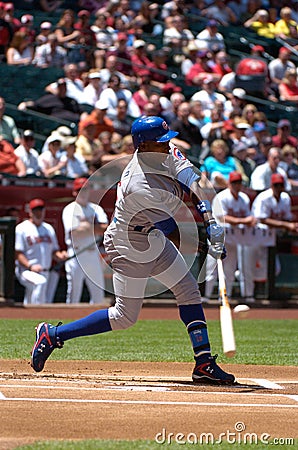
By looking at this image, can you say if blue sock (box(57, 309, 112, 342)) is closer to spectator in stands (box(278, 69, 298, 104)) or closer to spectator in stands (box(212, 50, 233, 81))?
spectator in stands (box(212, 50, 233, 81))

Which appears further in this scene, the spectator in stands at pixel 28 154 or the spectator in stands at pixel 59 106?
the spectator in stands at pixel 59 106

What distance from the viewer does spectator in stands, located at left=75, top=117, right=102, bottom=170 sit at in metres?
15.8

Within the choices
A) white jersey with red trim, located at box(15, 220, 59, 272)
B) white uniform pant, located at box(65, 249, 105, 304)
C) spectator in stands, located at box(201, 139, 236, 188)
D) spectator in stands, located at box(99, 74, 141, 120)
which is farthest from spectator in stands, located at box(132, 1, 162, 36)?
white uniform pant, located at box(65, 249, 105, 304)

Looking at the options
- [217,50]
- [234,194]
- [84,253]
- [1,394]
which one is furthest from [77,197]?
[1,394]

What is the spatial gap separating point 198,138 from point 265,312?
3.77 meters

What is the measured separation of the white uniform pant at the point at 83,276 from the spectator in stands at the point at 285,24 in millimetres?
9401

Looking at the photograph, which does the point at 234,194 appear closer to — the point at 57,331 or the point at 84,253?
the point at 84,253

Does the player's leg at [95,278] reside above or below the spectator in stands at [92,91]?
below

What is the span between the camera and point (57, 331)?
7.43 meters

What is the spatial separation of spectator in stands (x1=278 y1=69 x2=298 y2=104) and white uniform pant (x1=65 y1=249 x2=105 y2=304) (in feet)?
24.0

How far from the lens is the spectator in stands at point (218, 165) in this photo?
15883 mm

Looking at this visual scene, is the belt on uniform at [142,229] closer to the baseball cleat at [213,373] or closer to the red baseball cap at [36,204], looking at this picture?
the baseball cleat at [213,373]

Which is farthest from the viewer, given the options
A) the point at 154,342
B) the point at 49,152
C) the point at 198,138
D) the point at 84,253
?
the point at 198,138

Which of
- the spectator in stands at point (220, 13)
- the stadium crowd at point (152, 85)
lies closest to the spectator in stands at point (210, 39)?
the stadium crowd at point (152, 85)
